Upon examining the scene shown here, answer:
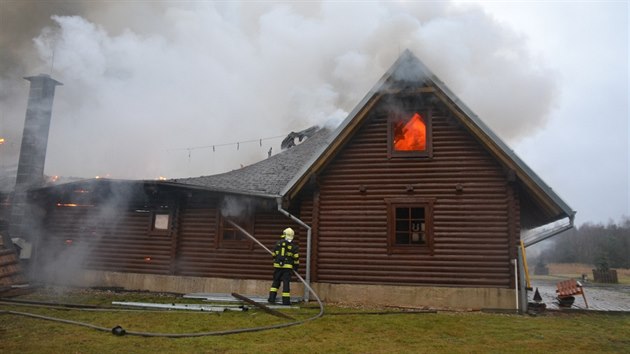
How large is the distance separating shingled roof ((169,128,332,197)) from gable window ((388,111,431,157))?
6.71ft

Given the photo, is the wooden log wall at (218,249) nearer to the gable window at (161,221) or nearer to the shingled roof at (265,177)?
the gable window at (161,221)

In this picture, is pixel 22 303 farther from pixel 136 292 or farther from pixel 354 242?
pixel 354 242

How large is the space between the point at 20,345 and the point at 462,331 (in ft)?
25.2

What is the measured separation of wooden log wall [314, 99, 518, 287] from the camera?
38.2 feet

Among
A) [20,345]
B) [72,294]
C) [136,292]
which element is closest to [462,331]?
[20,345]

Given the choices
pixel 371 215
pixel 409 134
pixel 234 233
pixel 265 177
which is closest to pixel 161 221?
pixel 234 233

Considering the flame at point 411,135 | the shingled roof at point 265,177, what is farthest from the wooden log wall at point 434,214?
the shingled roof at point 265,177

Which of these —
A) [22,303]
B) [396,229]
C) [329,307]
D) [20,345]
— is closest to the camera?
[20,345]

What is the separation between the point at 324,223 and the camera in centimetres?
1272

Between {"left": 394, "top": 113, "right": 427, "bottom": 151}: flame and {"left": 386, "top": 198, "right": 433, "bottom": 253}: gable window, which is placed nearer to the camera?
{"left": 386, "top": 198, "right": 433, "bottom": 253}: gable window

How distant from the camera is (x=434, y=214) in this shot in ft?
39.5

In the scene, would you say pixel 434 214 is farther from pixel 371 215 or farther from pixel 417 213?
pixel 371 215

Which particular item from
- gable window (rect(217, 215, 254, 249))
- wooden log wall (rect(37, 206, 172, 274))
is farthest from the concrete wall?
gable window (rect(217, 215, 254, 249))

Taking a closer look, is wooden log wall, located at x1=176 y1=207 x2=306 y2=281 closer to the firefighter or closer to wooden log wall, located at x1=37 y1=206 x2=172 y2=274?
wooden log wall, located at x1=37 y1=206 x2=172 y2=274
